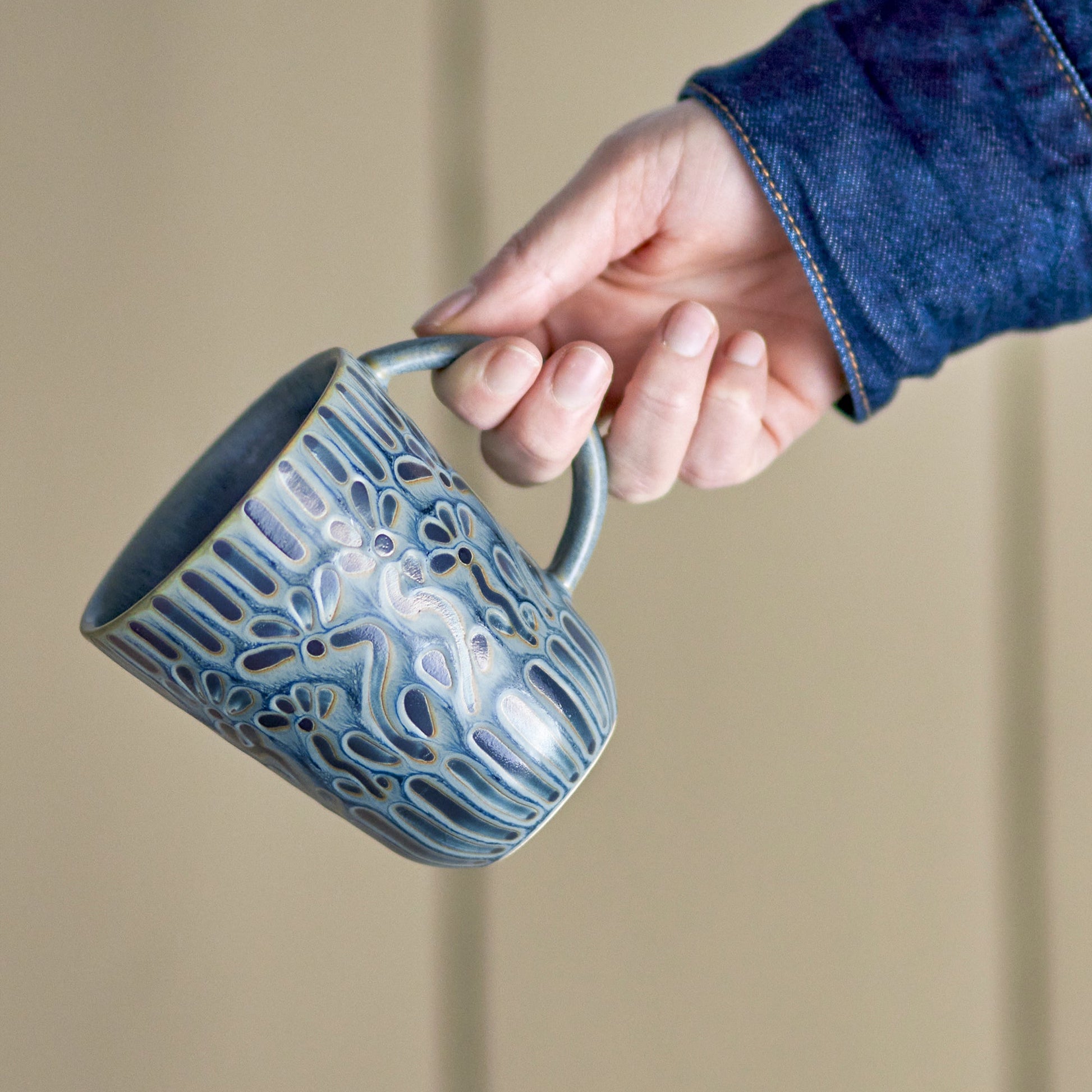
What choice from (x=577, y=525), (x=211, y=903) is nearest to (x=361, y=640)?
(x=577, y=525)

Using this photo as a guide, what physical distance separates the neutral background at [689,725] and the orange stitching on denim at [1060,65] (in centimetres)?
50

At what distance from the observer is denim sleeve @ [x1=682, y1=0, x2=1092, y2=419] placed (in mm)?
545

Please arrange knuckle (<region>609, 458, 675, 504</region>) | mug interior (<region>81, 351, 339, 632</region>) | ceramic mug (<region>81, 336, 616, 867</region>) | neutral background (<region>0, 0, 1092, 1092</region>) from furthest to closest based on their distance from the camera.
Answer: neutral background (<region>0, 0, 1092, 1092</region>), knuckle (<region>609, 458, 675, 504</region>), mug interior (<region>81, 351, 339, 632</region>), ceramic mug (<region>81, 336, 616, 867</region>)

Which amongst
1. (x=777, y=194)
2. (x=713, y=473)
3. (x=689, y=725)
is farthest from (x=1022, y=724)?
(x=777, y=194)

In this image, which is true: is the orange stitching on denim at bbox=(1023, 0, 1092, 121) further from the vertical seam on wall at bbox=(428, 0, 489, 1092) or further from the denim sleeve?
the vertical seam on wall at bbox=(428, 0, 489, 1092)

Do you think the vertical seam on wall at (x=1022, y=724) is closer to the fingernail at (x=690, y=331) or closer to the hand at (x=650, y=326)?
the hand at (x=650, y=326)

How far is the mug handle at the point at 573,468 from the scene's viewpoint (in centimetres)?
43

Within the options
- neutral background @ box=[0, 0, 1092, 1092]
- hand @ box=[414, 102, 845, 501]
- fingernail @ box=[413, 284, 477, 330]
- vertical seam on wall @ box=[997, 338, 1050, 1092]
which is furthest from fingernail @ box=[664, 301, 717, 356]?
vertical seam on wall @ box=[997, 338, 1050, 1092]

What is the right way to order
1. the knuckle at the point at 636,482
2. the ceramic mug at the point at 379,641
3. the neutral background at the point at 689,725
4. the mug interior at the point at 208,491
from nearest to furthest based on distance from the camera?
the ceramic mug at the point at 379,641 → the mug interior at the point at 208,491 → the knuckle at the point at 636,482 → the neutral background at the point at 689,725

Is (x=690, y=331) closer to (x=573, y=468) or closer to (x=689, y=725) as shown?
(x=573, y=468)

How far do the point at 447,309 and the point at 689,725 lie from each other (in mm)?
589

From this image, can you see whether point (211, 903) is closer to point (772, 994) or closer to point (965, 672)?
point (772, 994)

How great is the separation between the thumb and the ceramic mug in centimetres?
11

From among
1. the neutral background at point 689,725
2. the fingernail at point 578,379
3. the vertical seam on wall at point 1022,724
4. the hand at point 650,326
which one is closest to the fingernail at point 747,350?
the hand at point 650,326
